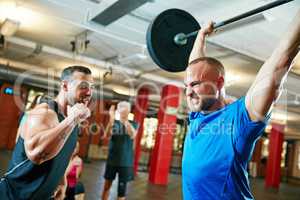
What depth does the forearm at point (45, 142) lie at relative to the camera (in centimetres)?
136

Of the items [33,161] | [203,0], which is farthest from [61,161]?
[203,0]

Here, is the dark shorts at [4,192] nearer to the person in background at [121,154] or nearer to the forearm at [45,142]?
the forearm at [45,142]

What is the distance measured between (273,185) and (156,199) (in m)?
7.15

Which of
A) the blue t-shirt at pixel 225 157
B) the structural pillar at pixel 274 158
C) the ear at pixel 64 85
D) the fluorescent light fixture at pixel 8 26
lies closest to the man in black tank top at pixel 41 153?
the ear at pixel 64 85

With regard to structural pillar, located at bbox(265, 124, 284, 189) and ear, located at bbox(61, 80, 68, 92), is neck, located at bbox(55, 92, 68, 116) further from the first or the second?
structural pillar, located at bbox(265, 124, 284, 189)

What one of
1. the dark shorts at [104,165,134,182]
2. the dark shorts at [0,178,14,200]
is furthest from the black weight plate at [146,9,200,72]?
the dark shorts at [104,165,134,182]

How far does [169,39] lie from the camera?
69.7 inches

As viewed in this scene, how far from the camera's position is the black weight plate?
1.71 meters

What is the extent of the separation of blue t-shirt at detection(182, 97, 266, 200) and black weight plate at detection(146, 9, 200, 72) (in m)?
0.69

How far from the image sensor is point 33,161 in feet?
4.59

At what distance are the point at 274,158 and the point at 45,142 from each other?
10.7m

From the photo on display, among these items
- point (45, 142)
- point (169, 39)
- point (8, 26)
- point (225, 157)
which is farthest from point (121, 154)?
point (8, 26)

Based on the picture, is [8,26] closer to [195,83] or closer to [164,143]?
[164,143]

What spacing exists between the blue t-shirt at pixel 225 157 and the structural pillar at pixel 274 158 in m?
10.3
